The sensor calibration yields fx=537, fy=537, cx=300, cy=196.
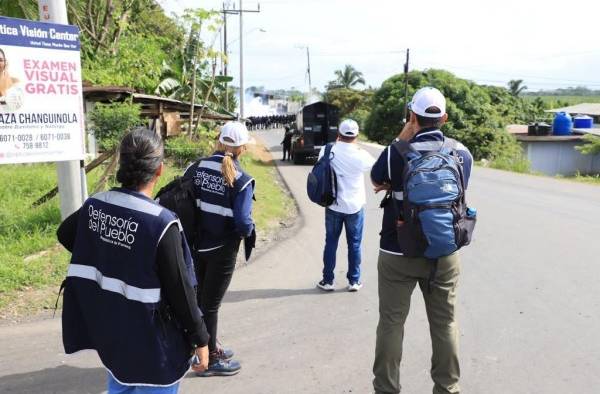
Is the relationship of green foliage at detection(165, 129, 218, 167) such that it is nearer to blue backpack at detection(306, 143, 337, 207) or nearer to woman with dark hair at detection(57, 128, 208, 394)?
blue backpack at detection(306, 143, 337, 207)

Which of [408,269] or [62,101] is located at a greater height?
[62,101]

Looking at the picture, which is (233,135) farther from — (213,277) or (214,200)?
(213,277)

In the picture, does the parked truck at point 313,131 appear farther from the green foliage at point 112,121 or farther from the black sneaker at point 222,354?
the black sneaker at point 222,354

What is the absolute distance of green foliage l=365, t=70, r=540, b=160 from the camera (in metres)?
34.9

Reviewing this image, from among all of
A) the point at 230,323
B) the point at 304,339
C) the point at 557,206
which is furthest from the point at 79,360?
the point at 557,206

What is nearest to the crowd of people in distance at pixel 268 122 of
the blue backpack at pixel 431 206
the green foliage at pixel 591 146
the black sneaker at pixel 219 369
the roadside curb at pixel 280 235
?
the green foliage at pixel 591 146

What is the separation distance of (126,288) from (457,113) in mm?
35483

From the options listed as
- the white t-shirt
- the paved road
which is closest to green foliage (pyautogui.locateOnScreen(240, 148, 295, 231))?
the paved road

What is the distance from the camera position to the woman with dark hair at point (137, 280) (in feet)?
7.15

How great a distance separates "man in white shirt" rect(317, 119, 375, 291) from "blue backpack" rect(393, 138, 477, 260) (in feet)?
7.55

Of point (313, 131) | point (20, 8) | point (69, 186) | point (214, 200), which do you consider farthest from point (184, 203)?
point (313, 131)

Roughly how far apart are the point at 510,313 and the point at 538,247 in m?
2.92

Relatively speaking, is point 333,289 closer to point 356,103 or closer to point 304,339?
point 304,339

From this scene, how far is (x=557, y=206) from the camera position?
37.5 ft
